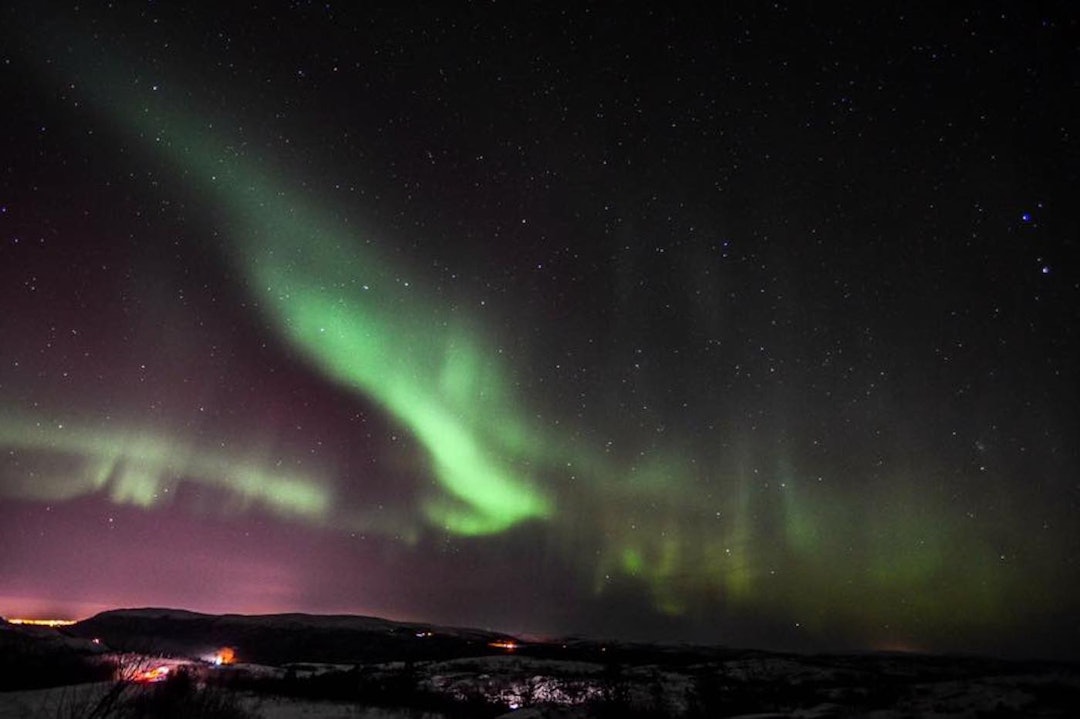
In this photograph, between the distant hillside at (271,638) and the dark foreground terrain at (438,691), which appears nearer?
the dark foreground terrain at (438,691)

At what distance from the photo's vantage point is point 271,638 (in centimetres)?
9694

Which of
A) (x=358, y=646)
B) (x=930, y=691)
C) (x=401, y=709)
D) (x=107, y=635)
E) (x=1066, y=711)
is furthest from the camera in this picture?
(x=107, y=635)

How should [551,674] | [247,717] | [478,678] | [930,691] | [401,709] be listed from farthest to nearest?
[551,674] < [478,678] < [930,691] < [401,709] < [247,717]

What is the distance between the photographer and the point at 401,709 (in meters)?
20.9

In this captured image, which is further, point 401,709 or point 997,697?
point 997,697

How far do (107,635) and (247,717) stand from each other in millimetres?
119495

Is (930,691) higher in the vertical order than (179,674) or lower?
lower

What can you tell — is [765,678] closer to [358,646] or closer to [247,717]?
[247,717]

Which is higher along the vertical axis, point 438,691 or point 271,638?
point 438,691

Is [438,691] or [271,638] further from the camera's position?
[271,638]

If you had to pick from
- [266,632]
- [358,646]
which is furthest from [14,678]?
[266,632]

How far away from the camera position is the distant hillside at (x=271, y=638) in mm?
86750

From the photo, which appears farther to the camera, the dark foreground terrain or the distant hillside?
the distant hillside

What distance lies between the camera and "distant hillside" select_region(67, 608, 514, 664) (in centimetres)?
8675
